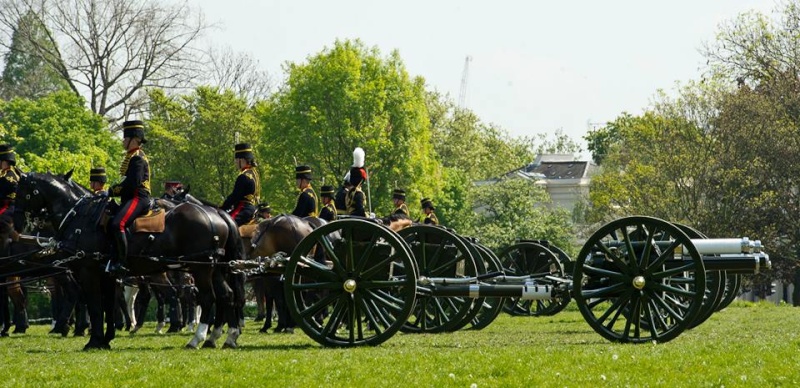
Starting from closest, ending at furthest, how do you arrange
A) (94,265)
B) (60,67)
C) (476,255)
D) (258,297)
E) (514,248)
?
(94,265), (476,255), (514,248), (258,297), (60,67)

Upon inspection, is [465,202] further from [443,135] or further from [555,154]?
[555,154]

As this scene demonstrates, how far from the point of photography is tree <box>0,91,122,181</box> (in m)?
55.6

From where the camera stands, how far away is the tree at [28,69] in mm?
55781

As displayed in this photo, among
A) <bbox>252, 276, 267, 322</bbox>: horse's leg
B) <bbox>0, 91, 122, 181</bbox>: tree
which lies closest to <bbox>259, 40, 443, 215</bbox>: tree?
<bbox>0, 91, 122, 181</bbox>: tree

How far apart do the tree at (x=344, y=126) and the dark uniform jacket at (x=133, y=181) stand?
31.1 m

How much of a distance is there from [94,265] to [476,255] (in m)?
5.54

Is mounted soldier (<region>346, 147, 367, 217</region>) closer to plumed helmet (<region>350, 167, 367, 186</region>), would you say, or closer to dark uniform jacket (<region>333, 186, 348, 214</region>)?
plumed helmet (<region>350, 167, 367, 186</region>)

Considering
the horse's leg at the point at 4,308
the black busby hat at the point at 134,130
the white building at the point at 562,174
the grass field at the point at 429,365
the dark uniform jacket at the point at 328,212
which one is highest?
the white building at the point at 562,174

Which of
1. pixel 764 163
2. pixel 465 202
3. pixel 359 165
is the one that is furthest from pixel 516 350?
pixel 465 202

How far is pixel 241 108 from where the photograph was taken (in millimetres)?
55875

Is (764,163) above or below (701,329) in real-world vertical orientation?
above

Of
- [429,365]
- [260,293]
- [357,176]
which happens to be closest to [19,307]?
[260,293]

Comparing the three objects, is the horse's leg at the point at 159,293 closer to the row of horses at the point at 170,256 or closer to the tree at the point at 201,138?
the row of horses at the point at 170,256

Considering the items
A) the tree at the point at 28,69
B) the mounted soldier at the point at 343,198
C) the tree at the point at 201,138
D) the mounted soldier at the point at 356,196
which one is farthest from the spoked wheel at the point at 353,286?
the tree at the point at 28,69
